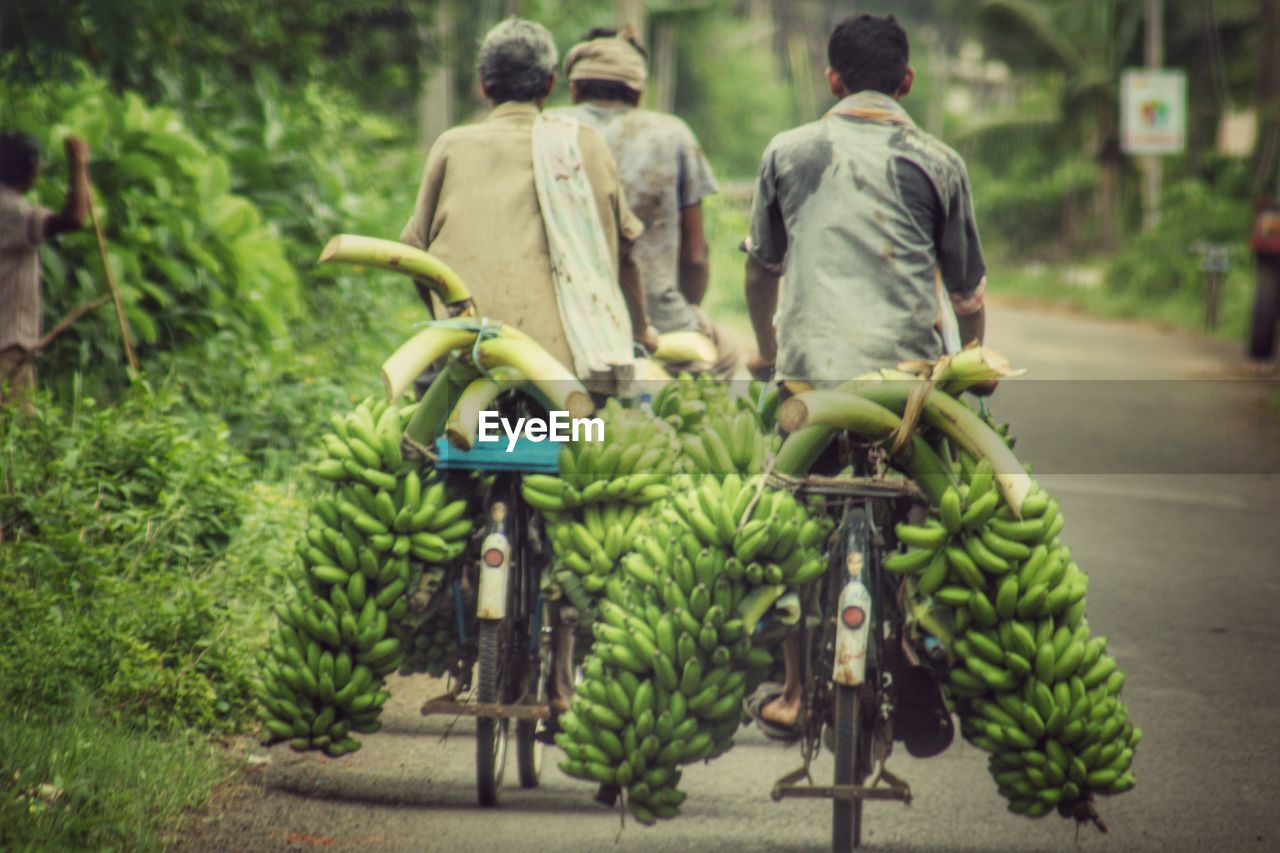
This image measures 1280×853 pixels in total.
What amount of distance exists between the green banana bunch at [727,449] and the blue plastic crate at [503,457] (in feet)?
1.22

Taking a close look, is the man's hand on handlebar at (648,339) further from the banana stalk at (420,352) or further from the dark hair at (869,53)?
the dark hair at (869,53)

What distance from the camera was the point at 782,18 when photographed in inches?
2741

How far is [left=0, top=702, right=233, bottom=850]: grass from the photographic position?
4.25m

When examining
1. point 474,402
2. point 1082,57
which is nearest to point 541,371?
point 474,402

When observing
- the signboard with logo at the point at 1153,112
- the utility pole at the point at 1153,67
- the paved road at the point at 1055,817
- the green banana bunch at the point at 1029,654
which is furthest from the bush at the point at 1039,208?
the green banana bunch at the point at 1029,654

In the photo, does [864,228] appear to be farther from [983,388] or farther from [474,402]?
[474,402]

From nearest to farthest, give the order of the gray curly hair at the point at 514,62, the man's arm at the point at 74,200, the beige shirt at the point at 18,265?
the gray curly hair at the point at 514,62 < the beige shirt at the point at 18,265 < the man's arm at the point at 74,200

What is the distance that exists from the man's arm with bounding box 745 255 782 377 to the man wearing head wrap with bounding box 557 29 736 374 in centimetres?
154

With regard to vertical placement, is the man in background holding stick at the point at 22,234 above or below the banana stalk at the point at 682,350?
above

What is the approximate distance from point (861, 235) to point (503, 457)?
1122mm

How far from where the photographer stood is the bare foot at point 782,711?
176 inches

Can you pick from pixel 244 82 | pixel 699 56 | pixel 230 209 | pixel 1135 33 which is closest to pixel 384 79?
pixel 244 82

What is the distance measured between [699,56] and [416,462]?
149 feet

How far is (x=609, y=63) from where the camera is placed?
6.62 m
